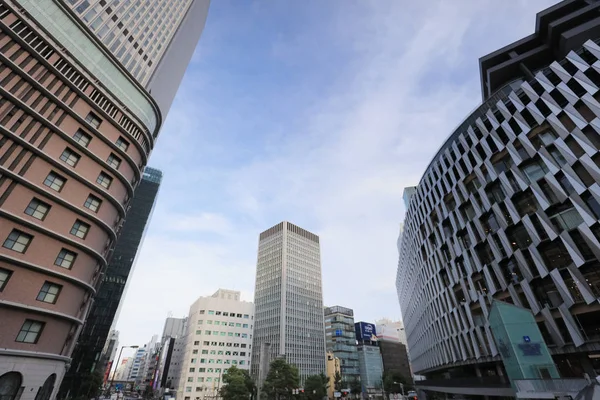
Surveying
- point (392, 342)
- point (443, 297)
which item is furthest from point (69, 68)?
point (392, 342)

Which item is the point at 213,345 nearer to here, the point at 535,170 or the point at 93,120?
the point at 93,120

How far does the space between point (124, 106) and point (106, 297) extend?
80.2m

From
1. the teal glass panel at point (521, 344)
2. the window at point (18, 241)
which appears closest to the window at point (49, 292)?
the window at point (18, 241)

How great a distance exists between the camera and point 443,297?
45656 millimetres

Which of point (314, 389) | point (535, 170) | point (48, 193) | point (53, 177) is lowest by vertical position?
point (314, 389)

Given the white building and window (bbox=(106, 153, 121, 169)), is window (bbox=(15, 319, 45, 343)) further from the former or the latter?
the white building

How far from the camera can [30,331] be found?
22.8 m

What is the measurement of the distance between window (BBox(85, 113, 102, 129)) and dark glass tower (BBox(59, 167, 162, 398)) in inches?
2489

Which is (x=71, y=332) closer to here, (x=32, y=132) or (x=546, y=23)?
(x=32, y=132)

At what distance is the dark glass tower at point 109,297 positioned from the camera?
76.1 m

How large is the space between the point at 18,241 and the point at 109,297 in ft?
271

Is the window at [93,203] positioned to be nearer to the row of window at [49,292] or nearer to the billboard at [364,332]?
the row of window at [49,292]

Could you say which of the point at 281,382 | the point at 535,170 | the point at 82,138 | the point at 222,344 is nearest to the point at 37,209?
the point at 82,138

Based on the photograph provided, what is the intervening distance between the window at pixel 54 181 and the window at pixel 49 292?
8.44 metres
